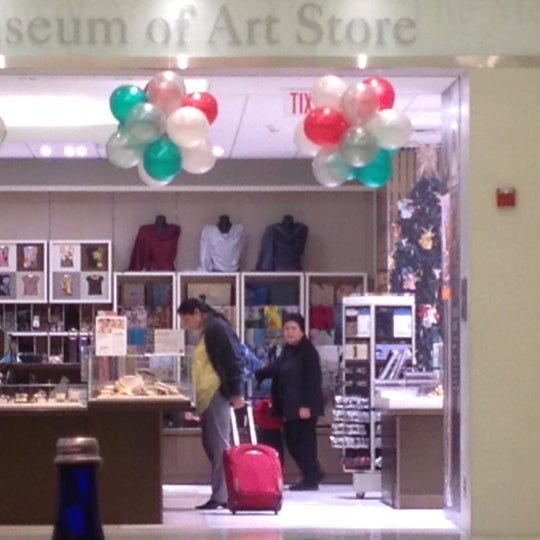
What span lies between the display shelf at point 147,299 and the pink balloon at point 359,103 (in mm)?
7153

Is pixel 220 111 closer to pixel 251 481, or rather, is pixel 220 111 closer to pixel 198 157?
pixel 251 481

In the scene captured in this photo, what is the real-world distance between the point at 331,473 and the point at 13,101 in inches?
196

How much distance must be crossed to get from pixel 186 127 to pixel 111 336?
2.11m

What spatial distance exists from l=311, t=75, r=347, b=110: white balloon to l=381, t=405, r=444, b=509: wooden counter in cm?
342

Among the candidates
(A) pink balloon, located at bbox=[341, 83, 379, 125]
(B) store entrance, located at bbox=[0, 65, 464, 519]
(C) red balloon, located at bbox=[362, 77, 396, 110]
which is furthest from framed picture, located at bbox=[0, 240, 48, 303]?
(A) pink balloon, located at bbox=[341, 83, 379, 125]

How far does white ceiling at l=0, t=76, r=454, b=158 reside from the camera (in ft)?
30.3

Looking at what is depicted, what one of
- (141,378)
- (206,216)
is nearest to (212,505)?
(141,378)

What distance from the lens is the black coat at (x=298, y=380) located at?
12.1 m

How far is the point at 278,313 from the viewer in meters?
14.4

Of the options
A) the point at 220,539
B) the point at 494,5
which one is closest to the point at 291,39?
the point at 494,5

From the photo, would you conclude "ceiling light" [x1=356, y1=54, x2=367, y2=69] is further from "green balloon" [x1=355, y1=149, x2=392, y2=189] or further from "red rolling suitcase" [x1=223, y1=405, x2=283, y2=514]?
"red rolling suitcase" [x1=223, y1=405, x2=283, y2=514]

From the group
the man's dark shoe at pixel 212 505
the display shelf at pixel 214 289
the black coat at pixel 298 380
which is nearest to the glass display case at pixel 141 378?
the man's dark shoe at pixel 212 505

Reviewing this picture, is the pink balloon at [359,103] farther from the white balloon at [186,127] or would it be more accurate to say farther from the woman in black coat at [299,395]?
the woman in black coat at [299,395]

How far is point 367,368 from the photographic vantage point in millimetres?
11648
